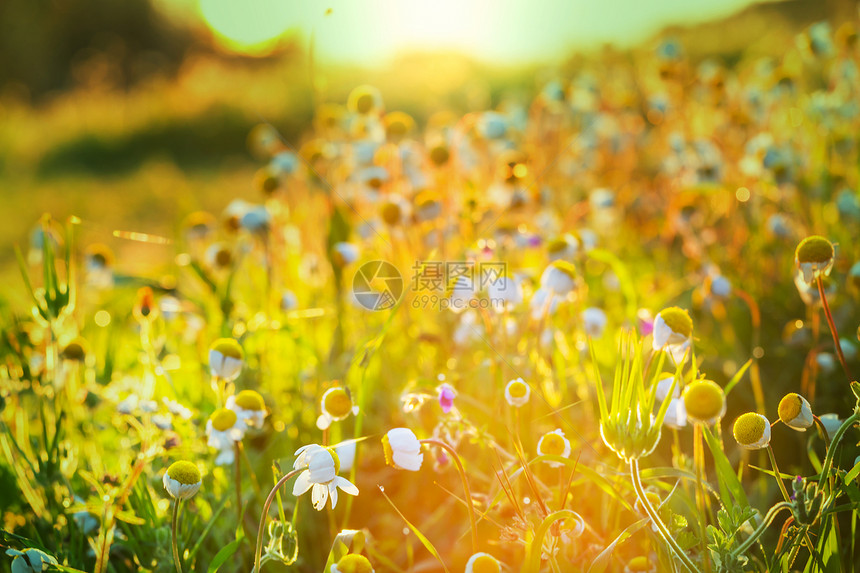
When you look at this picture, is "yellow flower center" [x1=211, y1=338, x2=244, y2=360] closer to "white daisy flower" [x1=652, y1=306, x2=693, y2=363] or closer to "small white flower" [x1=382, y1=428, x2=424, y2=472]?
"small white flower" [x1=382, y1=428, x2=424, y2=472]

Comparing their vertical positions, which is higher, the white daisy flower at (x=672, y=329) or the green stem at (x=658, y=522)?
the white daisy flower at (x=672, y=329)

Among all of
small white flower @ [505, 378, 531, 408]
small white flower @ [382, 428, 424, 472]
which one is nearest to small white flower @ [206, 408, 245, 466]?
small white flower @ [382, 428, 424, 472]

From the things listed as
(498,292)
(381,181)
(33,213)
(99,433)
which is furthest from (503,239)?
(33,213)

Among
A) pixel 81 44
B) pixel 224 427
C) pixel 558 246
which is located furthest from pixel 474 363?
pixel 81 44

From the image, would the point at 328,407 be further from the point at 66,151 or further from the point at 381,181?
the point at 66,151

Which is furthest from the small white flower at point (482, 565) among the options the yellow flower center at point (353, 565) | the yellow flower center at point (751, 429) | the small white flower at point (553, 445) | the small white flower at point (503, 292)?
the small white flower at point (503, 292)

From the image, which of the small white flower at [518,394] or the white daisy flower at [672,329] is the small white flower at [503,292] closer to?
the small white flower at [518,394]
